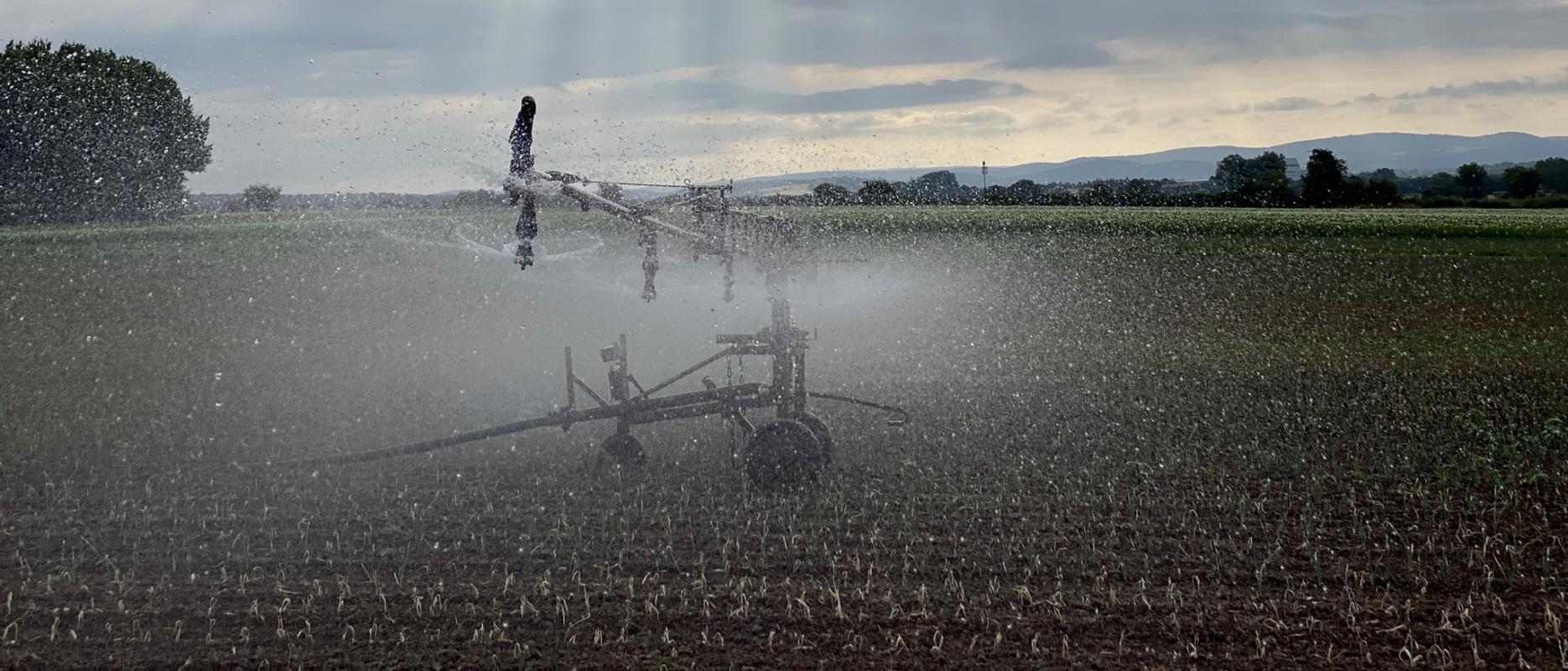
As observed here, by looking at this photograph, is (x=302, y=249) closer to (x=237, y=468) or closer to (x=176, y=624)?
(x=237, y=468)

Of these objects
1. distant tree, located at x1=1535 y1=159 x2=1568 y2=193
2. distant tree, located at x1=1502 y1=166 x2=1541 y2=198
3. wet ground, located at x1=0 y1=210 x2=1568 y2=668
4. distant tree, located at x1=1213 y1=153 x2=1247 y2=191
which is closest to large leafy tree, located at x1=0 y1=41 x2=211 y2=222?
wet ground, located at x1=0 y1=210 x2=1568 y2=668

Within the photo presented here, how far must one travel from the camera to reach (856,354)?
2223 centimetres

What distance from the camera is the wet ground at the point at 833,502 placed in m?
8.71

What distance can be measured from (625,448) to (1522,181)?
88.4 metres

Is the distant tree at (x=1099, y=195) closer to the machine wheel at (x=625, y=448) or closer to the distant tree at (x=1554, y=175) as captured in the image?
the distant tree at (x=1554, y=175)

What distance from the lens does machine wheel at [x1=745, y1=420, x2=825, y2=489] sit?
11969mm

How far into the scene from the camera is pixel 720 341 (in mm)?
13117

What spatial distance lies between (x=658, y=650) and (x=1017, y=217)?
44.8m

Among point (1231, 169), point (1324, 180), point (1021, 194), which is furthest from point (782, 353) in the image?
point (1231, 169)

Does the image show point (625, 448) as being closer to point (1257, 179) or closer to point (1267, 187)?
point (1267, 187)

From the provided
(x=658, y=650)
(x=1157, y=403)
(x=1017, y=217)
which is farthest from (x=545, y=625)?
(x=1017, y=217)

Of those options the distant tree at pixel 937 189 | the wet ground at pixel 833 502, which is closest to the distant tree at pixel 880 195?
the distant tree at pixel 937 189

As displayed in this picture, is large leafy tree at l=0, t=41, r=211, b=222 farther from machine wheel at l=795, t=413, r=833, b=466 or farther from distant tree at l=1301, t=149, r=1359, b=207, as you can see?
distant tree at l=1301, t=149, r=1359, b=207

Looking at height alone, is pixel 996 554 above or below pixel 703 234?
below
